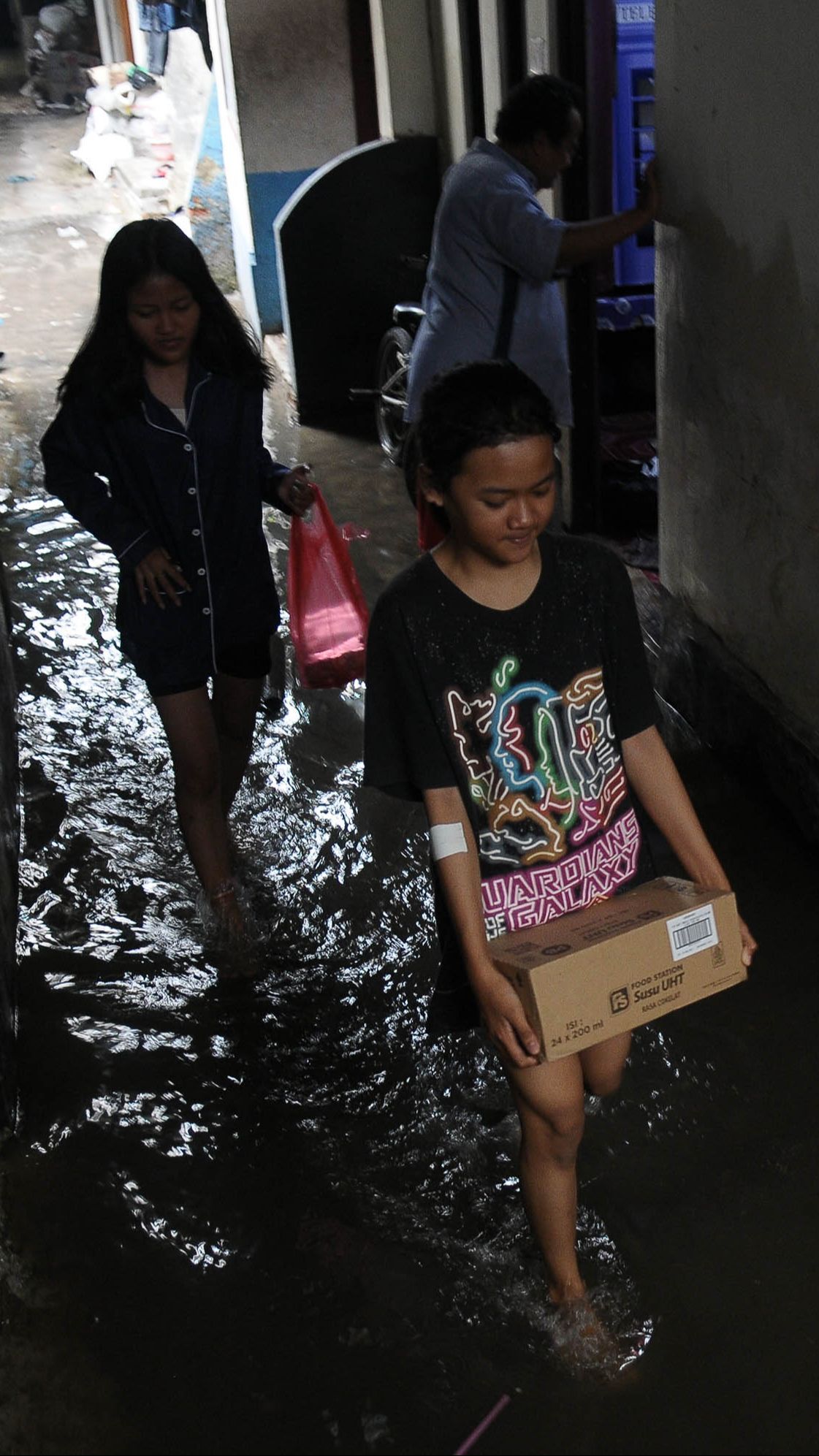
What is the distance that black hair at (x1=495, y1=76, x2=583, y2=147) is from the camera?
14.3ft

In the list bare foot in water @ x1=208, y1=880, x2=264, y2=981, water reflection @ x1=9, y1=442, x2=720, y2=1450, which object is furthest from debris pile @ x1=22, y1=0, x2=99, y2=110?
bare foot in water @ x1=208, y1=880, x2=264, y2=981

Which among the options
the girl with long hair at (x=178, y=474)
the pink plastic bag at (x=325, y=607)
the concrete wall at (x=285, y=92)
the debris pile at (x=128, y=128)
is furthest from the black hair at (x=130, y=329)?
the debris pile at (x=128, y=128)

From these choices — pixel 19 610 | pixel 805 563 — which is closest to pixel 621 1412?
pixel 805 563

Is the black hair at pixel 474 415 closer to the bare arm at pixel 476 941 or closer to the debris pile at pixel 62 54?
the bare arm at pixel 476 941

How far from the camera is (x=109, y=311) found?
10.3 feet

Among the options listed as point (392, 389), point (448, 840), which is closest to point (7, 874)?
point (448, 840)

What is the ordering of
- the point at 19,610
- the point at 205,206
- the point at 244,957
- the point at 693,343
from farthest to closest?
the point at 205,206
the point at 19,610
the point at 693,343
the point at 244,957

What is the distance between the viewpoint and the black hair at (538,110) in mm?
4355

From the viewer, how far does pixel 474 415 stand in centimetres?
Answer: 208

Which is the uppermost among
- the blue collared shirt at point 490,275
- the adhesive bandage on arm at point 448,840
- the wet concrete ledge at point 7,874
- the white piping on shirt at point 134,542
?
A: the blue collared shirt at point 490,275

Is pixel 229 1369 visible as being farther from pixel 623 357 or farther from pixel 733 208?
pixel 623 357

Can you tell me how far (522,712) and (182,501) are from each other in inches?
56.0

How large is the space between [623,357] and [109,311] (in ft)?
13.9

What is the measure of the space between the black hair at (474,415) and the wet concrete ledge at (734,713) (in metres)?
1.92
